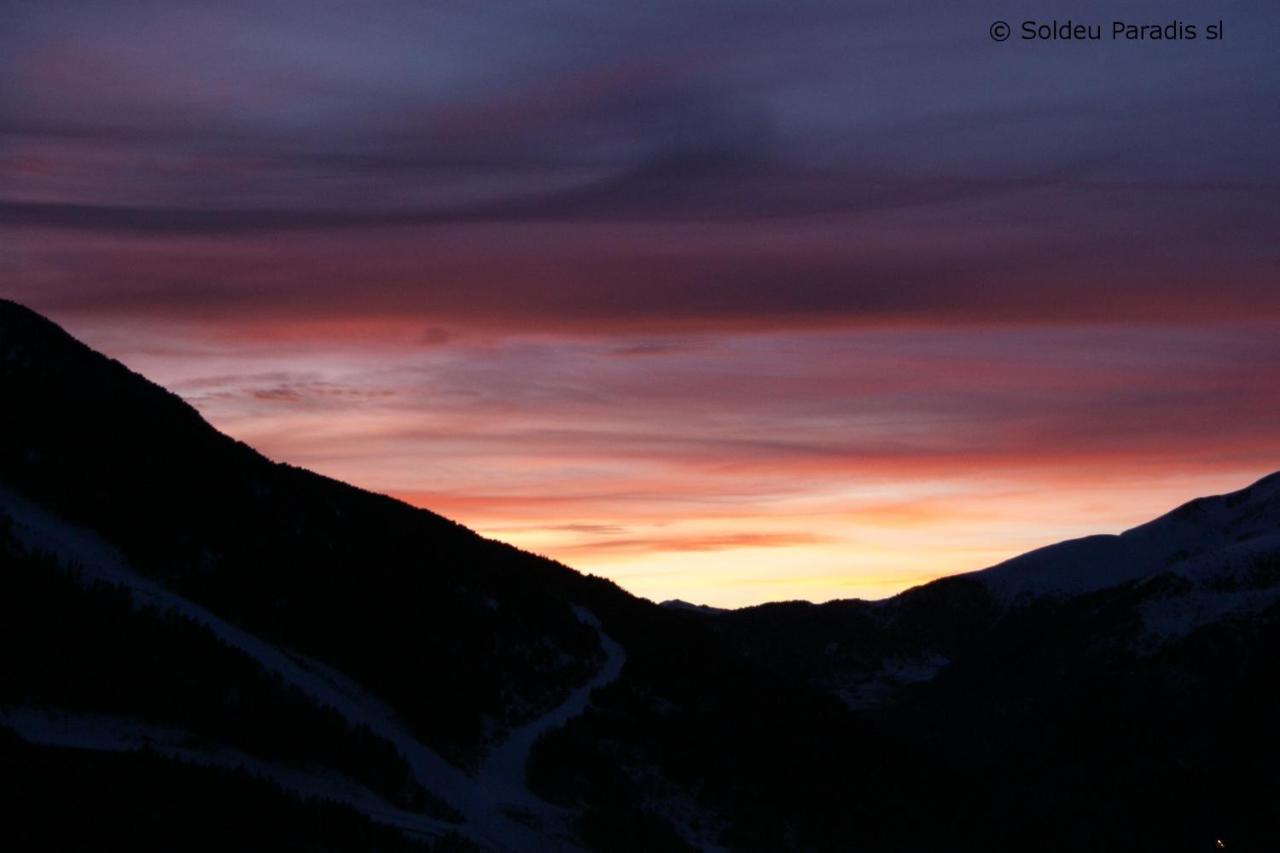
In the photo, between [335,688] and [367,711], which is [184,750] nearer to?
[367,711]

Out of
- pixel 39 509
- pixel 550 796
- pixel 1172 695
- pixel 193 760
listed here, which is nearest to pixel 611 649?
pixel 550 796

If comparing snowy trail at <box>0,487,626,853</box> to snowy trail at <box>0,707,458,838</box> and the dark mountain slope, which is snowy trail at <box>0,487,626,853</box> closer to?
the dark mountain slope

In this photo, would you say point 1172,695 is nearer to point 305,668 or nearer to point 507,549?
point 507,549

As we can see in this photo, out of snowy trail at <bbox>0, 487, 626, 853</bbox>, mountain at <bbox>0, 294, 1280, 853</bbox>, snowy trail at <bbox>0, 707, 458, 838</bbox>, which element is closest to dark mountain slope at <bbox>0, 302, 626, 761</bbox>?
mountain at <bbox>0, 294, 1280, 853</bbox>

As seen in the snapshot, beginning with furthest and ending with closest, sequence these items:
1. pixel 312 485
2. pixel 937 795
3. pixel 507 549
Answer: pixel 507 549, pixel 937 795, pixel 312 485

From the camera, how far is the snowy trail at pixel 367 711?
43.5 metres

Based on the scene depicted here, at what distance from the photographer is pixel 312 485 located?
7325cm

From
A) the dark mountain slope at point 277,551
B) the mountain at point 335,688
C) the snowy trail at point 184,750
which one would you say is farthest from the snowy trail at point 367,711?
the snowy trail at point 184,750

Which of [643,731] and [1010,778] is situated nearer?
[643,731]

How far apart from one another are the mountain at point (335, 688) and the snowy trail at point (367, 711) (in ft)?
0.52

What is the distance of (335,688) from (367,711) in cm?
149

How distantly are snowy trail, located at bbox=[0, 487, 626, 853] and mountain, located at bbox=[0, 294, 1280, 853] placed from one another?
0.16 metres

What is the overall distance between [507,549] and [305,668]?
1526 inches

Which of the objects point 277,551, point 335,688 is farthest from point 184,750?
point 277,551
